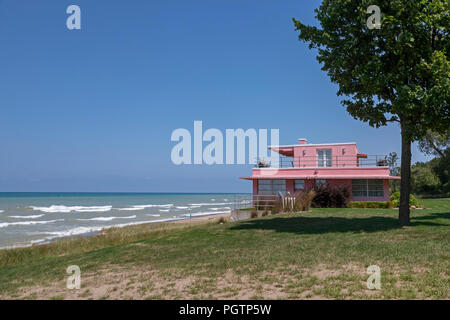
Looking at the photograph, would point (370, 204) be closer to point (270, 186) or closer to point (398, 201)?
point (398, 201)

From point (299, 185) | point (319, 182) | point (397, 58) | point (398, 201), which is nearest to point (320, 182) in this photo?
point (319, 182)

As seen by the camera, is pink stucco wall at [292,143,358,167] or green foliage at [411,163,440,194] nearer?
pink stucco wall at [292,143,358,167]

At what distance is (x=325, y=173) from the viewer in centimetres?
3117

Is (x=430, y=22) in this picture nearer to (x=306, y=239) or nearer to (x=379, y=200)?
(x=306, y=239)

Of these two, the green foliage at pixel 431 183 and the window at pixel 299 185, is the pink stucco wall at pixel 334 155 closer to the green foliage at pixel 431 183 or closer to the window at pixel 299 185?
the window at pixel 299 185

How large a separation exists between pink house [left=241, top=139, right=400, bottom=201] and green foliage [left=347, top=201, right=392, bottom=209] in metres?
1.98

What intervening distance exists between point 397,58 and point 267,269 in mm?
9301

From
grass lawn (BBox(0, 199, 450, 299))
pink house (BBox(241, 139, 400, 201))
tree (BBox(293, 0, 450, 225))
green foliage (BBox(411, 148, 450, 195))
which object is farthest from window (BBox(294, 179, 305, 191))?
green foliage (BBox(411, 148, 450, 195))

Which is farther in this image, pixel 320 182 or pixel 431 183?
pixel 431 183

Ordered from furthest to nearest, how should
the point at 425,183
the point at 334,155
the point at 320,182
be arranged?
the point at 425,183 → the point at 334,155 → the point at 320,182

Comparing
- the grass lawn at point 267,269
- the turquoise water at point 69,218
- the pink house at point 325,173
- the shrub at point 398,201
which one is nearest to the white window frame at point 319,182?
the pink house at point 325,173

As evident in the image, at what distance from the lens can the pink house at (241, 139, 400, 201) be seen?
3023 centimetres

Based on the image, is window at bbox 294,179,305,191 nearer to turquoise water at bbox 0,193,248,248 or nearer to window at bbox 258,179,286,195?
window at bbox 258,179,286,195
